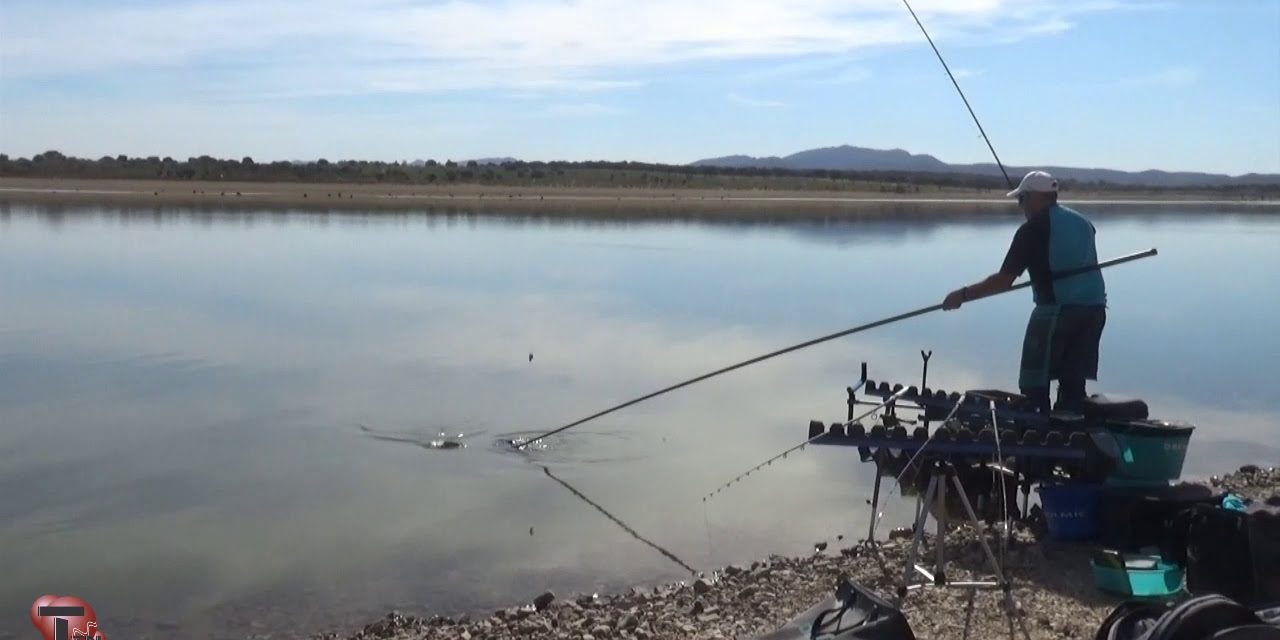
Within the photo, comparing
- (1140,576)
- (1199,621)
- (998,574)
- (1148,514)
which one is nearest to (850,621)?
(998,574)

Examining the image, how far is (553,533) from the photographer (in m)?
7.23

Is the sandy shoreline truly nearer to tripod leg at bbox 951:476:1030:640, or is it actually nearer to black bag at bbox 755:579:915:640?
tripod leg at bbox 951:476:1030:640

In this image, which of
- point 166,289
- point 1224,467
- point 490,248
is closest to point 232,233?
point 490,248

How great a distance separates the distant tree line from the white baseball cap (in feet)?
157

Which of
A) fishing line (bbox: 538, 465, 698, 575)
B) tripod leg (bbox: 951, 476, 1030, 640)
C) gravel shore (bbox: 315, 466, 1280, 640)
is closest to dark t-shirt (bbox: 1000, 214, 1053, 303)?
gravel shore (bbox: 315, 466, 1280, 640)

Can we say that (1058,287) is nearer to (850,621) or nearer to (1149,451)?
(1149,451)

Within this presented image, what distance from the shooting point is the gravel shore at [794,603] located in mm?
5246

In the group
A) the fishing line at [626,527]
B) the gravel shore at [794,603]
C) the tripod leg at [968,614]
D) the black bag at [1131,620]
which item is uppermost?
the black bag at [1131,620]

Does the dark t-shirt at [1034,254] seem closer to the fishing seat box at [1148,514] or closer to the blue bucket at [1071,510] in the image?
the blue bucket at [1071,510]

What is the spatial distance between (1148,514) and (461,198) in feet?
136

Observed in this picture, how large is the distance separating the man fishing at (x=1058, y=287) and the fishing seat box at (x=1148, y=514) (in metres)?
0.69

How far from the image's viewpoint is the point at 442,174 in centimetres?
5947

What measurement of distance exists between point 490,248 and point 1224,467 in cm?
1719

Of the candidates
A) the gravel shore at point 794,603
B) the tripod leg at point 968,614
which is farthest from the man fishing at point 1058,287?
the tripod leg at point 968,614
